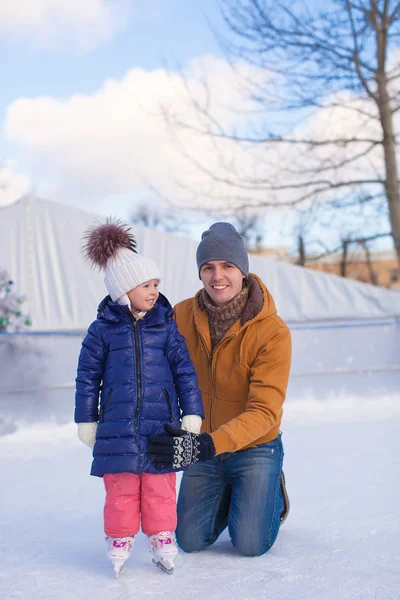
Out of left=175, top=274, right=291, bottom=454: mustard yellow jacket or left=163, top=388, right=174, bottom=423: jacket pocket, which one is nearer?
left=163, top=388, right=174, bottom=423: jacket pocket

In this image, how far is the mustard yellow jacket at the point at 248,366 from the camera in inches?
78.6

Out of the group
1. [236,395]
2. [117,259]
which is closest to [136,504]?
[236,395]

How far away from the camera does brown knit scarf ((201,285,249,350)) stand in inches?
84.7

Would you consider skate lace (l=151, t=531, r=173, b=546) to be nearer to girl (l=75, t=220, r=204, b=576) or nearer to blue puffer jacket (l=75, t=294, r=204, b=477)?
girl (l=75, t=220, r=204, b=576)

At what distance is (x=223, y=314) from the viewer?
216 cm

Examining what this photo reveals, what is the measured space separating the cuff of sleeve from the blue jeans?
256 millimetres

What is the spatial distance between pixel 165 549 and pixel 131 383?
472 mm

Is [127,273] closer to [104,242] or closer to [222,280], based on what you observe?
[104,242]

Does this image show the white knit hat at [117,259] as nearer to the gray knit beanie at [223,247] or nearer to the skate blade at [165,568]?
the gray knit beanie at [223,247]

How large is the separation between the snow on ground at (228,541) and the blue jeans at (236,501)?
0.05 meters

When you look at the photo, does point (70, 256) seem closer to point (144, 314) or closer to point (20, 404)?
point (20, 404)

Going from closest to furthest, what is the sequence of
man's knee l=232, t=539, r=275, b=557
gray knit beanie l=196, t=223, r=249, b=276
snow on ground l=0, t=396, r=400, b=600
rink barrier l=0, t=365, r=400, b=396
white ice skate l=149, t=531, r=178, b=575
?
snow on ground l=0, t=396, r=400, b=600 < white ice skate l=149, t=531, r=178, b=575 < man's knee l=232, t=539, r=275, b=557 < gray knit beanie l=196, t=223, r=249, b=276 < rink barrier l=0, t=365, r=400, b=396

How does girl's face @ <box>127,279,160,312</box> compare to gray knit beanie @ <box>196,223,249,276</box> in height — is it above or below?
below

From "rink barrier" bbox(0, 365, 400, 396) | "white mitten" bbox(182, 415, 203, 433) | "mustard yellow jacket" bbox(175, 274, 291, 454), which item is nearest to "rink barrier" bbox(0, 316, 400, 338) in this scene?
"rink barrier" bbox(0, 365, 400, 396)
